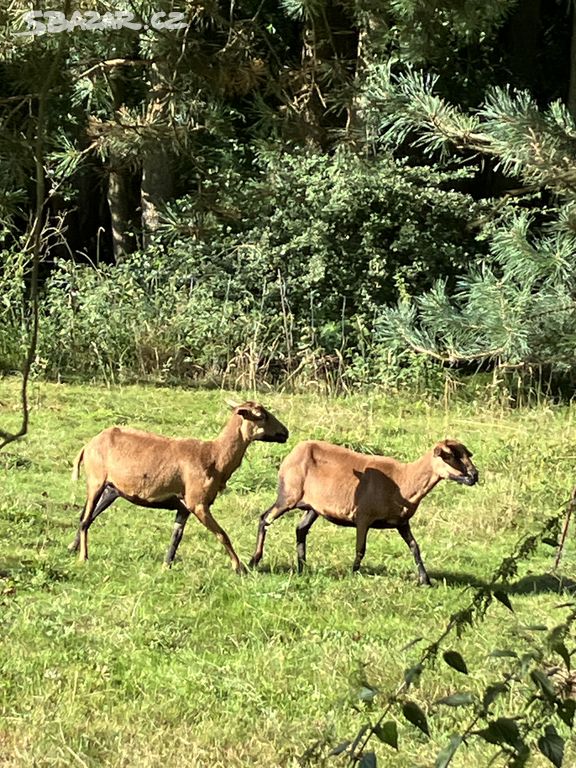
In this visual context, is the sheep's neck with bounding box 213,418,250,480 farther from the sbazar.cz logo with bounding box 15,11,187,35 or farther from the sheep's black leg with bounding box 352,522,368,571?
the sbazar.cz logo with bounding box 15,11,187,35

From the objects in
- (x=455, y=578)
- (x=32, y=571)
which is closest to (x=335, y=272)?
(x=455, y=578)

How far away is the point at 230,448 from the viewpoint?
562 cm

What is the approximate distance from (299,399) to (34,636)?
6.75 metres

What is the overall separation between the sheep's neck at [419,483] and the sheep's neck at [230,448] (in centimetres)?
82

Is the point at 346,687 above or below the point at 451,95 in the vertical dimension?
below

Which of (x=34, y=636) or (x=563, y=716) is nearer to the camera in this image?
(x=563, y=716)

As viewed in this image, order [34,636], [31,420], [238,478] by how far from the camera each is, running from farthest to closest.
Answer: [31,420], [238,478], [34,636]

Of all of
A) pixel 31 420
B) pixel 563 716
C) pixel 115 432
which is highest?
pixel 563 716

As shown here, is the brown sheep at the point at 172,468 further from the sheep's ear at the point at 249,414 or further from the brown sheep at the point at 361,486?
the brown sheep at the point at 361,486

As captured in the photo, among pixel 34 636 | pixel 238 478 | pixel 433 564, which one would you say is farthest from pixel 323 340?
pixel 34 636

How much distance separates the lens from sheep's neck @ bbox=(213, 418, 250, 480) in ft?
18.3

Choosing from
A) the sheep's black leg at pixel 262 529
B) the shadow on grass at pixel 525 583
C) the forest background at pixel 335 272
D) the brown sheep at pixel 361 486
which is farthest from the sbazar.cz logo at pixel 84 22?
the forest background at pixel 335 272

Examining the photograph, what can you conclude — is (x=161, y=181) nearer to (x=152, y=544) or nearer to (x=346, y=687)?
(x=152, y=544)

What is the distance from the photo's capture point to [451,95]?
15.1 metres
